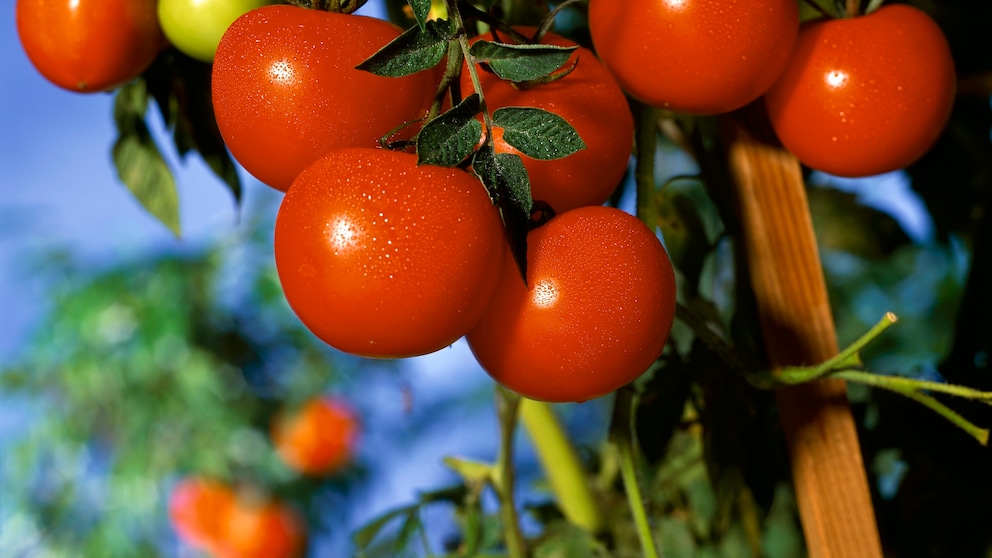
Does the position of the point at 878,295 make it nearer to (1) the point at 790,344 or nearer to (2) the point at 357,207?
(1) the point at 790,344

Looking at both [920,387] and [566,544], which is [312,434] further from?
[920,387]

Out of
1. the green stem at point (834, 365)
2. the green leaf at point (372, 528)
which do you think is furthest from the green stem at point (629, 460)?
the green leaf at point (372, 528)

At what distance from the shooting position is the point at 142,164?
38cm

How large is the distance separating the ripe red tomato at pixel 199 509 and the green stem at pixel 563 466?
75 cm

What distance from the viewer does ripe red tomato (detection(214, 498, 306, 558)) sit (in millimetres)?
1076

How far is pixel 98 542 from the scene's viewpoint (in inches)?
40.1

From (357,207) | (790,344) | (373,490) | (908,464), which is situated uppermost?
(357,207)

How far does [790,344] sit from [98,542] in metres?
0.96

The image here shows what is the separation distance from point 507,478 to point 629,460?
10cm

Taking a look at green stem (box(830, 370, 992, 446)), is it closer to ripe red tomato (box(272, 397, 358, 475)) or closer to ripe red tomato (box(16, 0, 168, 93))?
ripe red tomato (box(16, 0, 168, 93))

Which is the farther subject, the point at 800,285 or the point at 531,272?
the point at 800,285

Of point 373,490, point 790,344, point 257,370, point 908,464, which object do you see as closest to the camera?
point 790,344

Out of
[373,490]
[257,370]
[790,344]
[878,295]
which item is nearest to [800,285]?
[790,344]

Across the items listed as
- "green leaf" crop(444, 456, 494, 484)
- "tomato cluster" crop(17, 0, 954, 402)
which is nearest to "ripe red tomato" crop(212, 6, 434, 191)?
"tomato cluster" crop(17, 0, 954, 402)
